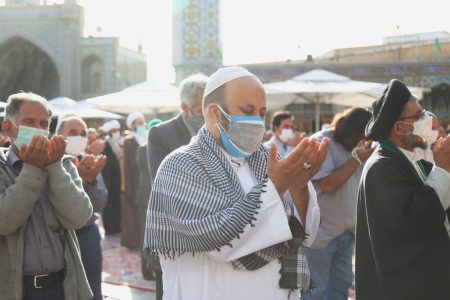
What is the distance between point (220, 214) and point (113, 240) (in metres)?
6.95

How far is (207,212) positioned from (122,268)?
4902mm

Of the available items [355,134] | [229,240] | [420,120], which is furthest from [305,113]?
[229,240]

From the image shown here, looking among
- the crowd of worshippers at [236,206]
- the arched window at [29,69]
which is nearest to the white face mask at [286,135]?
the crowd of worshippers at [236,206]

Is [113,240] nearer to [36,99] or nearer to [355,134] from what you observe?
[355,134]

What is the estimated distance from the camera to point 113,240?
8.55 m

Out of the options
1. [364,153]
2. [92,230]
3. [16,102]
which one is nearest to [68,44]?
[92,230]

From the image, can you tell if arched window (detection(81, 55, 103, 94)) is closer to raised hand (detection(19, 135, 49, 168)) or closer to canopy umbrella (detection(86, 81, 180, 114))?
canopy umbrella (detection(86, 81, 180, 114))

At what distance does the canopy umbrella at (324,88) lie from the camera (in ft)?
33.7

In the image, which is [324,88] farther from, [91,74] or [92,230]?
[91,74]

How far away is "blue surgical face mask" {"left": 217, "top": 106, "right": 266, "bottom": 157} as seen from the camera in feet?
6.83

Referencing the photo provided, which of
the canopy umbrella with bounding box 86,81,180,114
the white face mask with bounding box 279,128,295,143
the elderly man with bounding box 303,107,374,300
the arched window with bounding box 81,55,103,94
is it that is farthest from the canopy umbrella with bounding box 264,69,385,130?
the arched window with bounding box 81,55,103,94

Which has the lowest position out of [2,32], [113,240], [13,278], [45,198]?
[113,240]

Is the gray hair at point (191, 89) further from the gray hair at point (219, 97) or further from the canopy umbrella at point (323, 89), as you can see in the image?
the canopy umbrella at point (323, 89)

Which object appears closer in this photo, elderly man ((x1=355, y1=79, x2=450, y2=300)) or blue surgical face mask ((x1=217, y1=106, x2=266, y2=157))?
blue surgical face mask ((x1=217, y1=106, x2=266, y2=157))
